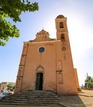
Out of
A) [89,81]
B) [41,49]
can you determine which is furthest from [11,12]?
[89,81]

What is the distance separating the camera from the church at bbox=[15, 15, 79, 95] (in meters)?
17.3

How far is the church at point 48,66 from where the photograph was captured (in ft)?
56.9

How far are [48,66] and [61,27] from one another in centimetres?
772

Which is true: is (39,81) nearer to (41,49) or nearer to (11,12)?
(41,49)

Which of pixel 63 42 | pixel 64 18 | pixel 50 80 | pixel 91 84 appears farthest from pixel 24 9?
pixel 91 84

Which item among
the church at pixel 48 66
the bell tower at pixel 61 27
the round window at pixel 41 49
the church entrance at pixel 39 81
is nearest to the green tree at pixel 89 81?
the bell tower at pixel 61 27

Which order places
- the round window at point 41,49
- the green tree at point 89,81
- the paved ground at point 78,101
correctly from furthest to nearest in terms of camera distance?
1. the green tree at point 89,81
2. the round window at point 41,49
3. the paved ground at point 78,101

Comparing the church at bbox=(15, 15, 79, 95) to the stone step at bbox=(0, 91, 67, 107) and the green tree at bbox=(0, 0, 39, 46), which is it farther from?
the green tree at bbox=(0, 0, 39, 46)

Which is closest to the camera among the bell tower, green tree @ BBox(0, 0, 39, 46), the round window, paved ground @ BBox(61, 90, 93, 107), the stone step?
green tree @ BBox(0, 0, 39, 46)

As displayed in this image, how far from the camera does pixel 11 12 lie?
5.79 meters

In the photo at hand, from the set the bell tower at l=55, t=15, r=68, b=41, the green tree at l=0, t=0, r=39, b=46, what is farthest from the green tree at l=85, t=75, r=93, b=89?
the green tree at l=0, t=0, r=39, b=46

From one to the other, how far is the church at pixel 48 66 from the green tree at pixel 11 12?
12.2m

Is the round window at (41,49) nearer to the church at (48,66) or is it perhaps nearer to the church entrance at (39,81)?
the church at (48,66)

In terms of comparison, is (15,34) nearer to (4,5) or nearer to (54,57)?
(4,5)
